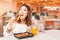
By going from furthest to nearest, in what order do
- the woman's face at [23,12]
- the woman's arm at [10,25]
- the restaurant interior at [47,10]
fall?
the restaurant interior at [47,10], the woman's face at [23,12], the woman's arm at [10,25]

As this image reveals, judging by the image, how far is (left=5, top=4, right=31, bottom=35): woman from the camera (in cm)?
185

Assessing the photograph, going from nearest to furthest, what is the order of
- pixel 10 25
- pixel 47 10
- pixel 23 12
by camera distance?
pixel 10 25
pixel 23 12
pixel 47 10

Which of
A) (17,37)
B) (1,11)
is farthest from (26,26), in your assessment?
(1,11)

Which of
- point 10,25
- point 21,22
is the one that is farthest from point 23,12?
point 10,25

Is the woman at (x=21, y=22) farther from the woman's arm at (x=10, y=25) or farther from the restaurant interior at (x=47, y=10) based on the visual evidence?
the restaurant interior at (x=47, y=10)

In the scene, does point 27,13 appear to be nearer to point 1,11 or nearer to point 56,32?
point 1,11

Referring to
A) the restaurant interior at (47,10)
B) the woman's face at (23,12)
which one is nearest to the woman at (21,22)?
the woman's face at (23,12)

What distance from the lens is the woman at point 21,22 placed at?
1.85 m

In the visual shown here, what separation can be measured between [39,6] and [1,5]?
2.28 ft

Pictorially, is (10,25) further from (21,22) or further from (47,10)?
(47,10)

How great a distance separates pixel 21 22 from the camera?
1964 mm

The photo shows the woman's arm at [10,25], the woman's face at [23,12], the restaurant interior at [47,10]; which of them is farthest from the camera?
the restaurant interior at [47,10]

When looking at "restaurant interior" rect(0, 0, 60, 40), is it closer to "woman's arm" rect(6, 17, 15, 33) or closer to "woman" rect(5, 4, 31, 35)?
"woman" rect(5, 4, 31, 35)

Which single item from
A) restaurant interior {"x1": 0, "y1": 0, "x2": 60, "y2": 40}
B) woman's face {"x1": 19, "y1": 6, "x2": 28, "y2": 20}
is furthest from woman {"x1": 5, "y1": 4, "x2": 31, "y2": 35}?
restaurant interior {"x1": 0, "y1": 0, "x2": 60, "y2": 40}
